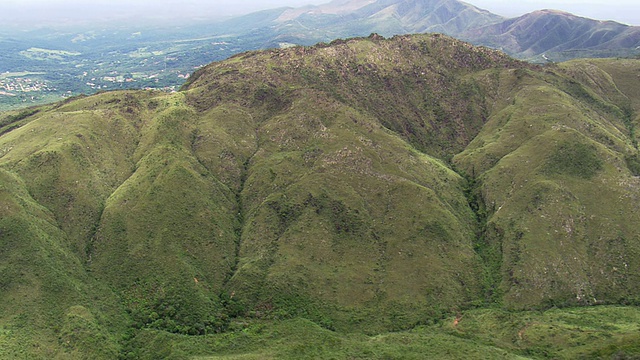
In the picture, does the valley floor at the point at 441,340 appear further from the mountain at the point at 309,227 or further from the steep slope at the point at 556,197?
the steep slope at the point at 556,197

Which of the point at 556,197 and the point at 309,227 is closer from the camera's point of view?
the point at 309,227

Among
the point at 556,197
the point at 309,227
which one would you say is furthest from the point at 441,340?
the point at 556,197

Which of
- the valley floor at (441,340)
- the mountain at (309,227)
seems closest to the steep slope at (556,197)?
the mountain at (309,227)

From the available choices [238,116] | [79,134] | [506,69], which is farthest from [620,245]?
[79,134]

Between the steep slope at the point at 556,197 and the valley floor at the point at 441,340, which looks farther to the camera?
the steep slope at the point at 556,197

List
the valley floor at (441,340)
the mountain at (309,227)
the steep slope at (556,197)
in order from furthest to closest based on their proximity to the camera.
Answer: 1. the steep slope at (556,197)
2. the mountain at (309,227)
3. the valley floor at (441,340)

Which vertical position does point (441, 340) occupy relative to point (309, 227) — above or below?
below

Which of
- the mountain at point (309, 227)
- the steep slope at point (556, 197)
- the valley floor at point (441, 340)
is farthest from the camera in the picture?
the steep slope at point (556, 197)

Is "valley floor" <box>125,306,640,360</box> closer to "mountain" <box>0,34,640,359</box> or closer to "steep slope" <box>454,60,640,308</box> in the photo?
"mountain" <box>0,34,640,359</box>

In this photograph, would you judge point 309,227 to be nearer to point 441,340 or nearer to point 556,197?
point 441,340

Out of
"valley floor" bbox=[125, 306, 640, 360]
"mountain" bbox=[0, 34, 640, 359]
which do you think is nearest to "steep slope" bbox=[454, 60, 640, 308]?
"mountain" bbox=[0, 34, 640, 359]
